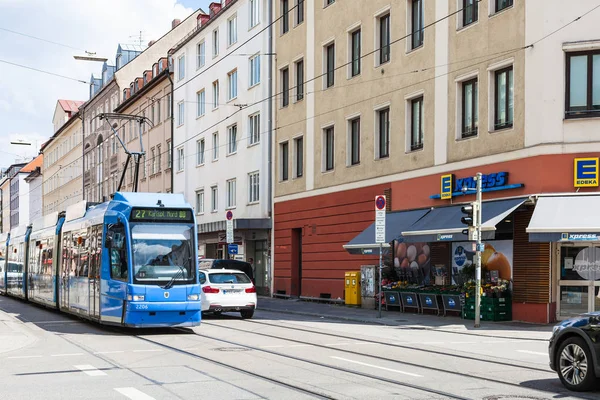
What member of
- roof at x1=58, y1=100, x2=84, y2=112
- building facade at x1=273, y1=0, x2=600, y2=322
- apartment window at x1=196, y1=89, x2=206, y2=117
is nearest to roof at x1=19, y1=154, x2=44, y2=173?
roof at x1=58, y1=100, x2=84, y2=112

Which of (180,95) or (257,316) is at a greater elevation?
(180,95)

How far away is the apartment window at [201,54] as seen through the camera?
50.9 metres

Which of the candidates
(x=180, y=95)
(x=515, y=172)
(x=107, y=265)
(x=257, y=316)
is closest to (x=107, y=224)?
(x=107, y=265)

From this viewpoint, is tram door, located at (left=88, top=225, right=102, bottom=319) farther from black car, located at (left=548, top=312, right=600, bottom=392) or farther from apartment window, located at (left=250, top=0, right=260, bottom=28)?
apartment window, located at (left=250, top=0, right=260, bottom=28)

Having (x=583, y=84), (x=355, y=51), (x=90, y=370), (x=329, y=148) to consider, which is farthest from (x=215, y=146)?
(x=90, y=370)

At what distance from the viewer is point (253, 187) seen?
141ft

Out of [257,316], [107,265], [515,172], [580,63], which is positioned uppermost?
[580,63]

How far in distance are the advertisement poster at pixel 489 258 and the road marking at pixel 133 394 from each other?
49.9 ft

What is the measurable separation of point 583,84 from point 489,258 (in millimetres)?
5369

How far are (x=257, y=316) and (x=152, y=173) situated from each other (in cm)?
3681

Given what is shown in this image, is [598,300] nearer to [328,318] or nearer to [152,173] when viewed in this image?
[328,318]

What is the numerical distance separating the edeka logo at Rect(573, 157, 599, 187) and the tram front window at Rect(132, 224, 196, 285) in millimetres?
9763

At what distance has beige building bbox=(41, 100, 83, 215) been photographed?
85438 millimetres

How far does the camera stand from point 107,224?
19.6m
